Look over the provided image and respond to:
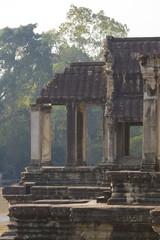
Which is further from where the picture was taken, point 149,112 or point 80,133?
point 80,133

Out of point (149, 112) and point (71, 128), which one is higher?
point (71, 128)

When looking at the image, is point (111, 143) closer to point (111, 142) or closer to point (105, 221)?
point (111, 142)

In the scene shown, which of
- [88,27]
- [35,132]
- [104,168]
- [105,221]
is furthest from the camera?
[88,27]

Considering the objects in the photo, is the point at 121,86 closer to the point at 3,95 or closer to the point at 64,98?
the point at 64,98

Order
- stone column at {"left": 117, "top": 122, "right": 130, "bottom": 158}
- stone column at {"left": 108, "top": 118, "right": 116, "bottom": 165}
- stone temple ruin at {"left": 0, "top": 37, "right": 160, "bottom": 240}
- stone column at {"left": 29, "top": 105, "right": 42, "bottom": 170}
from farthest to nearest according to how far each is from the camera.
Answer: stone column at {"left": 29, "top": 105, "right": 42, "bottom": 170} < stone column at {"left": 117, "top": 122, "right": 130, "bottom": 158} < stone column at {"left": 108, "top": 118, "right": 116, "bottom": 165} < stone temple ruin at {"left": 0, "top": 37, "right": 160, "bottom": 240}

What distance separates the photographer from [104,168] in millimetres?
21500

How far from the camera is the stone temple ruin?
454 inches

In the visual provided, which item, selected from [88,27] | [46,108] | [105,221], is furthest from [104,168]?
[88,27]

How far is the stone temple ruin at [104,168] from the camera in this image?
11531mm

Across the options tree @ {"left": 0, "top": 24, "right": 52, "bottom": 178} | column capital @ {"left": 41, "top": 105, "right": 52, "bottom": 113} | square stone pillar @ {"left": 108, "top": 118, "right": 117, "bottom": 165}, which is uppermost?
tree @ {"left": 0, "top": 24, "right": 52, "bottom": 178}

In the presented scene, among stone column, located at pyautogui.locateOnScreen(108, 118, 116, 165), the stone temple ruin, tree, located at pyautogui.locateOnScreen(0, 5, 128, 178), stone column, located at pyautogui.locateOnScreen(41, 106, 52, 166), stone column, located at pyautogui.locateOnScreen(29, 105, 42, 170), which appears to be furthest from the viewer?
tree, located at pyautogui.locateOnScreen(0, 5, 128, 178)

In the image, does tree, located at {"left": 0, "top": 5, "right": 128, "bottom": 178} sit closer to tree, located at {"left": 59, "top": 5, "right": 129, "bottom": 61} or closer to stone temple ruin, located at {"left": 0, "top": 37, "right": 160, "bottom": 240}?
tree, located at {"left": 59, "top": 5, "right": 129, "bottom": 61}

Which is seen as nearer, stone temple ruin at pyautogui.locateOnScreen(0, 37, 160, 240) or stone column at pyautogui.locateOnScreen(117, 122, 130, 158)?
stone temple ruin at pyautogui.locateOnScreen(0, 37, 160, 240)

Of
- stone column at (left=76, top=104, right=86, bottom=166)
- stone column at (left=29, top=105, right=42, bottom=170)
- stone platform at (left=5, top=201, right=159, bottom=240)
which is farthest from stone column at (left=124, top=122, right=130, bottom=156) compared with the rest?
stone platform at (left=5, top=201, right=159, bottom=240)
